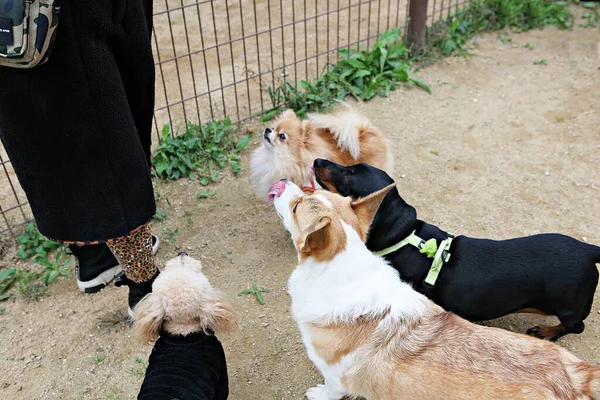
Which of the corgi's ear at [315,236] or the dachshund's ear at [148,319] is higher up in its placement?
the corgi's ear at [315,236]

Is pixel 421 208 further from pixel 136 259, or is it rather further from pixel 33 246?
pixel 33 246

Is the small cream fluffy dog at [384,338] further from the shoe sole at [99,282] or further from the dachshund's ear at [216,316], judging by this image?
the shoe sole at [99,282]

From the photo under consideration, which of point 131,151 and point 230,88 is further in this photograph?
point 230,88

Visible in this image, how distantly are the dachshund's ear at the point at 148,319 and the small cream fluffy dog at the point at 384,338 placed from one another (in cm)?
61

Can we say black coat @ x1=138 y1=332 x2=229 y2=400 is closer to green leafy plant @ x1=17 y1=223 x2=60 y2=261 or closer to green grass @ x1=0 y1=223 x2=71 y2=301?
green grass @ x1=0 y1=223 x2=71 y2=301

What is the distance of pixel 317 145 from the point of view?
3506mm

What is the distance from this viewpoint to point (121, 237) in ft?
8.00

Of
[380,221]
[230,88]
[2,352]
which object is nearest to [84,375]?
[2,352]

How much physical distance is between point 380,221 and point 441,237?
37 cm

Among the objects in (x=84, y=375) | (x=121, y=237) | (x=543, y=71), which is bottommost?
(x=84, y=375)

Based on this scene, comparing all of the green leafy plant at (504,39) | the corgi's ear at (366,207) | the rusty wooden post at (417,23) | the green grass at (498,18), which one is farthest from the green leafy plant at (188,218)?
the green leafy plant at (504,39)

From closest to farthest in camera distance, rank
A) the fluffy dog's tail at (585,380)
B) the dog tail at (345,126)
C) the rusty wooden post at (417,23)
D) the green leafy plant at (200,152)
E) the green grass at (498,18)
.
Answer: the fluffy dog's tail at (585,380) < the dog tail at (345,126) < the green leafy plant at (200,152) < the rusty wooden post at (417,23) < the green grass at (498,18)

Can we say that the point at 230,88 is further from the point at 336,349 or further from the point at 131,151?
the point at 336,349

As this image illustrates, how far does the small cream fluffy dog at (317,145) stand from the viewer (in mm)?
3465
